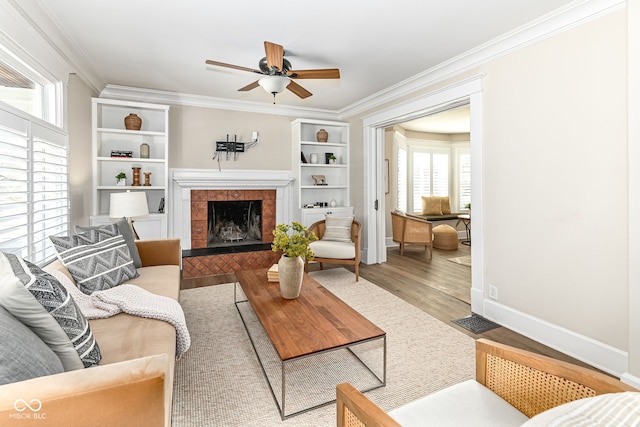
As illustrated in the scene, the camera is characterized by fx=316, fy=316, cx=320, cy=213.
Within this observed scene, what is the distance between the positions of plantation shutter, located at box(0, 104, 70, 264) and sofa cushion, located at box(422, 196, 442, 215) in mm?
6454

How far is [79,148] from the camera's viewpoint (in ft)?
11.4

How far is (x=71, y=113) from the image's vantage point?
3230mm

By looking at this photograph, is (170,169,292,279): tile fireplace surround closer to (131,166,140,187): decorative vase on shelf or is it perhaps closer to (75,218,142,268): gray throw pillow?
(131,166,140,187): decorative vase on shelf

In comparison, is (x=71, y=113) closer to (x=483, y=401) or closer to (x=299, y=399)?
(x=299, y=399)

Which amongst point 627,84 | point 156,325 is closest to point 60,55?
point 156,325

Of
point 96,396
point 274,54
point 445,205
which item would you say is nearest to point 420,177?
point 445,205

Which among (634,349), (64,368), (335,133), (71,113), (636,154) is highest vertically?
(335,133)

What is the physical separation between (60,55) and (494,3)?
365 cm

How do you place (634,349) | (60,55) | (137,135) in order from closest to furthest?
(634,349), (60,55), (137,135)

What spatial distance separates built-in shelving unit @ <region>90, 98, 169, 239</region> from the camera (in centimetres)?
389

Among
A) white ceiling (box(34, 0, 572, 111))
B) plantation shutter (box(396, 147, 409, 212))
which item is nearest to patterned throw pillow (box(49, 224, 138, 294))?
white ceiling (box(34, 0, 572, 111))

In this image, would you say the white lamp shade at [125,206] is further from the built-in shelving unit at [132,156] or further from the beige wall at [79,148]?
the built-in shelving unit at [132,156]

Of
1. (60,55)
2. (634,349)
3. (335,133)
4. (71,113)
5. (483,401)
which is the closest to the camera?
(483,401)

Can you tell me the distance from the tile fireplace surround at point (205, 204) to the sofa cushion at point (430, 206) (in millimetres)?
3617
